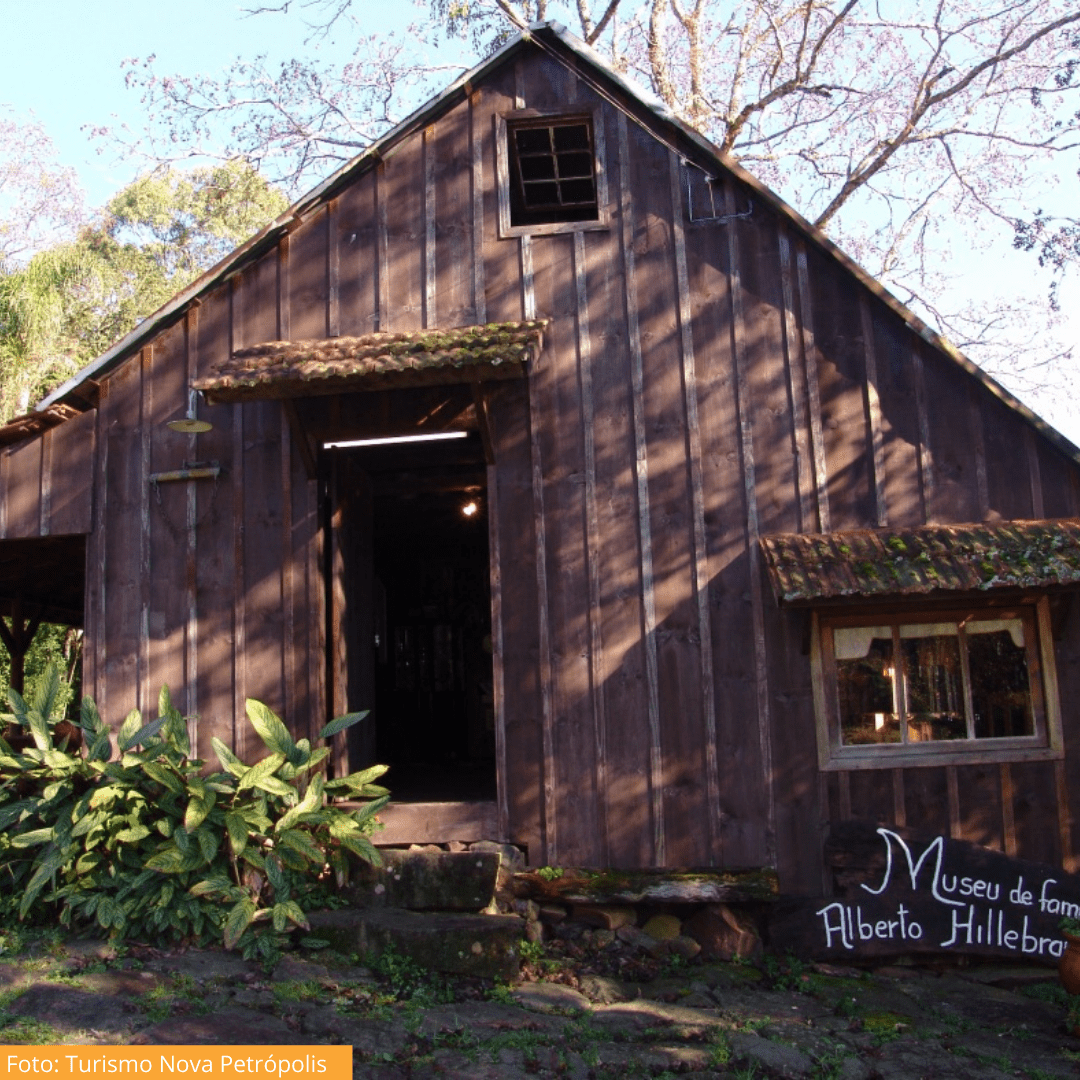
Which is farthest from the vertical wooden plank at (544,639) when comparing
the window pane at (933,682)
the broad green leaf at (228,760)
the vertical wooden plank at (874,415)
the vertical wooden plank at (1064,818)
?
the vertical wooden plank at (1064,818)

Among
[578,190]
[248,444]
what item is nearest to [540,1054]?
[248,444]

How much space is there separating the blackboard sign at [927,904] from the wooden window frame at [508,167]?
5.29 metres

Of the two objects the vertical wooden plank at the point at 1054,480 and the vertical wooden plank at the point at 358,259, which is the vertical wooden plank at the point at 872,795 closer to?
the vertical wooden plank at the point at 1054,480

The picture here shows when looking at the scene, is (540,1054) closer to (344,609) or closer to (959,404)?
(344,609)

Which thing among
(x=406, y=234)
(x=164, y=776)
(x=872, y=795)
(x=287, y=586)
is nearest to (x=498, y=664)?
(x=287, y=586)

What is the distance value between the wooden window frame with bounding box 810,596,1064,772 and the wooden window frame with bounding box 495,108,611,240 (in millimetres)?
3748

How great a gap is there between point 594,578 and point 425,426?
6.16 feet

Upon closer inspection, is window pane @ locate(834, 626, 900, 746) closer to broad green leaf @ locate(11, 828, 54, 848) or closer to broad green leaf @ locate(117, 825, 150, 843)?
broad green leaf @ locate(117, 825, 150, 843)

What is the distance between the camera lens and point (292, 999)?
257 inches

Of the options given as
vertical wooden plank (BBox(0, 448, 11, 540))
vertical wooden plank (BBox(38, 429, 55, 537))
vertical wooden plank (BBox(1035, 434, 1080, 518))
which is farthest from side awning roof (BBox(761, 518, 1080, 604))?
vertical wooden plank (BBox(0, 448, 11, 540))

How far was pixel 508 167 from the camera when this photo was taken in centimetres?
907

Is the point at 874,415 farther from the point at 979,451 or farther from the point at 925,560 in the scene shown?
the point at 925,560

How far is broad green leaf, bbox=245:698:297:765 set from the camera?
7996 millimetres

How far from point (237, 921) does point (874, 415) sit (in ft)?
19.7
